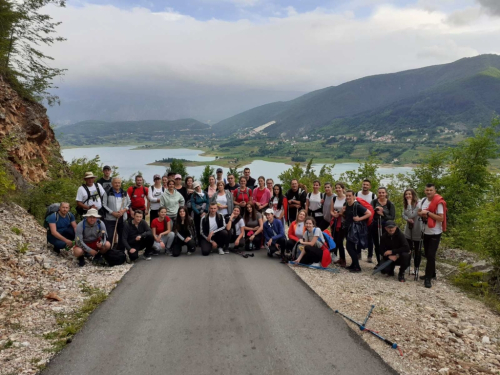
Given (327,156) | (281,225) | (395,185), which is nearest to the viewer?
(281,225)

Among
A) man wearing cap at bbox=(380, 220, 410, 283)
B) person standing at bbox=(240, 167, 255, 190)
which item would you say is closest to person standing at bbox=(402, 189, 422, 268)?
man wearing cap at bbox=(380, 220, 410, 283)

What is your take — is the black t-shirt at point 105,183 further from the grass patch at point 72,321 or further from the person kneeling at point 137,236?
the grass patch at point 72,321

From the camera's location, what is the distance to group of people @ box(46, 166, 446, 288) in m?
7.00

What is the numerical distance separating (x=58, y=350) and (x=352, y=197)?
20.7 feet

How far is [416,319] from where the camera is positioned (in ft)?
16.7

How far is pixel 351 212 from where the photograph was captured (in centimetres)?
761

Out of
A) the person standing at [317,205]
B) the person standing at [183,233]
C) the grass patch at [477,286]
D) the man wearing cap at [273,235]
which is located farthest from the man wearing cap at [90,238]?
the grass patch at [477,286]

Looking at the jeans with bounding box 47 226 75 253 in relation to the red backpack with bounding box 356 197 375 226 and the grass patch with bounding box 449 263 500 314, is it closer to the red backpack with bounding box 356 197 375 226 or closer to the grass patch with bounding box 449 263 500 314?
the red backpack with bounding box 356 197 375 226

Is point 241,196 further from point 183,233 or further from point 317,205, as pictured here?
point 317,205

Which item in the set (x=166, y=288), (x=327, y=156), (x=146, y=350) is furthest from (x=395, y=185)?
(x=327, y=156)

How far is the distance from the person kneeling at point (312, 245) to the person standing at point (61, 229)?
5.36 metres

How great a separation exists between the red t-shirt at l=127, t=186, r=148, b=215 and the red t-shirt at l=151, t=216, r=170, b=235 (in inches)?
26.2

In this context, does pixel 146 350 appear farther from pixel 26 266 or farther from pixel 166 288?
pixel 26 266

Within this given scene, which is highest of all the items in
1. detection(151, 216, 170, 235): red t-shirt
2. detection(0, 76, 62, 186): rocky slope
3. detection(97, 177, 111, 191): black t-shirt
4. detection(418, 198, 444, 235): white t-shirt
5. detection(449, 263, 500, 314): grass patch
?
detection(0, 76, 62, 186): rocky slope
